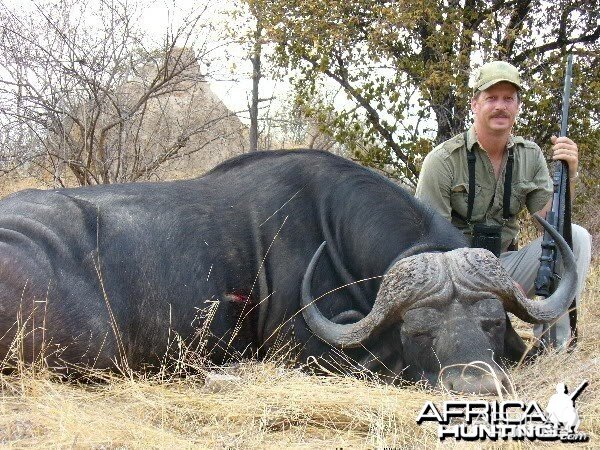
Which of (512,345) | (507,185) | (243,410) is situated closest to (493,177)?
(507,185)

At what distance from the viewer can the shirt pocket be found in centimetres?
517

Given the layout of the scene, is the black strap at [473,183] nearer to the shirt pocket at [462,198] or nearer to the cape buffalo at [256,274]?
the shirt pocket at [462,198]

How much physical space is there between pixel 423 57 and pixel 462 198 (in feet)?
11.4

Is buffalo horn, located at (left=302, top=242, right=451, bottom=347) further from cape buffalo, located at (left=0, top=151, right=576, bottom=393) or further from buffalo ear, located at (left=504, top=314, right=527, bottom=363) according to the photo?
buffalo ear, located at (left=504, top=314, right=527, bottom=363)

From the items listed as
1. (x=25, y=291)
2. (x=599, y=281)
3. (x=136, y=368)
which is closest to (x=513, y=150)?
(x=599, y=281)

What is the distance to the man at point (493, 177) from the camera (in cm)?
509

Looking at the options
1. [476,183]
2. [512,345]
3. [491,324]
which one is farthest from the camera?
[476,183]

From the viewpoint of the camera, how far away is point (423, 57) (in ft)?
27.1

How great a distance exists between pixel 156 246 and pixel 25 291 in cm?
77

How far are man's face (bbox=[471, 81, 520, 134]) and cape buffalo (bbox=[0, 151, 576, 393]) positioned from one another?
3.39 ft

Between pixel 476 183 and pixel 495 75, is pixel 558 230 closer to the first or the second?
pixel 476 183

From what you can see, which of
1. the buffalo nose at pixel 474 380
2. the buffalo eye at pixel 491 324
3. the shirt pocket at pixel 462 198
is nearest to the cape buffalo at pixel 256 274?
the buffalo eye at pixel 491 324

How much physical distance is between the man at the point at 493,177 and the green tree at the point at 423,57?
2491mm

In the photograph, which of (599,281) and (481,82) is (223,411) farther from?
(599,281)
